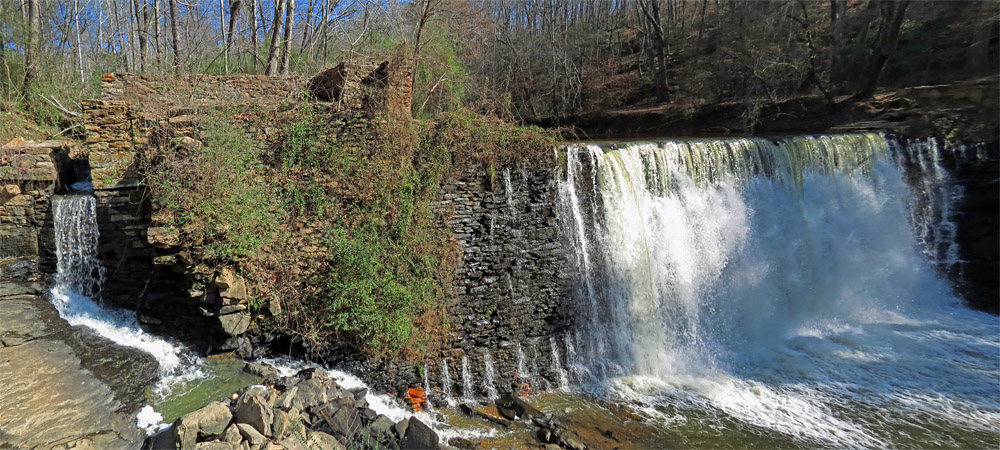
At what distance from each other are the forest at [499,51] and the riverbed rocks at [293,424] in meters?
5.16

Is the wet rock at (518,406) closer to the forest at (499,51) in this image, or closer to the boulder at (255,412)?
the boulder at (255,412)

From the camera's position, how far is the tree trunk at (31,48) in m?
9.34

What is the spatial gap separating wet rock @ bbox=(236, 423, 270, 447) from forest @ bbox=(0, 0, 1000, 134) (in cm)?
560

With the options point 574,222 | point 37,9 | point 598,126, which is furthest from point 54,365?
point 598,126

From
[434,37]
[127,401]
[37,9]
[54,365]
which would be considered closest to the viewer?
[127,401]

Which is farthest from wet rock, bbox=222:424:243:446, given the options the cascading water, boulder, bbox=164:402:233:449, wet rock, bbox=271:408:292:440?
the cascading water

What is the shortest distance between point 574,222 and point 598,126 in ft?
32.5

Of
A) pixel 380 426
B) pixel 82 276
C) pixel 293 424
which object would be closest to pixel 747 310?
pixel 380 426

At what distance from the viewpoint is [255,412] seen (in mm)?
3850

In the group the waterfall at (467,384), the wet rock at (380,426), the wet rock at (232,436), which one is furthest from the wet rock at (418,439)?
the waterfall at (467,384)

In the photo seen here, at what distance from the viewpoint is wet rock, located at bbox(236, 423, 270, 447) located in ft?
11.9

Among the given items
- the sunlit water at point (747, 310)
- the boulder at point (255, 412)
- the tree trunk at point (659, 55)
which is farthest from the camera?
the tree trunk at point (659, 55)

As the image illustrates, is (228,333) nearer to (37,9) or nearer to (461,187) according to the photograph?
(461,187)

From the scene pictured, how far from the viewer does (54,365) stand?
4.55 metres
